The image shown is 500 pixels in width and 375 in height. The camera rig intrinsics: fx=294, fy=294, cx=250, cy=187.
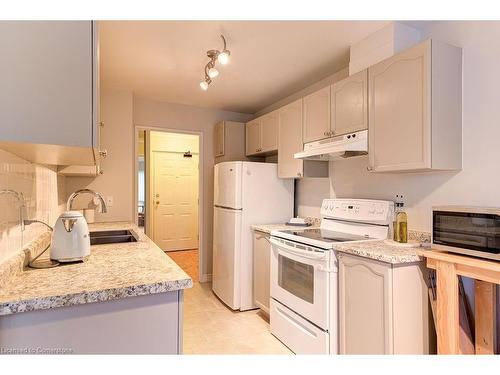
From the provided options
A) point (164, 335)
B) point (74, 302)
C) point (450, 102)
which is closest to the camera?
point (74, 302)

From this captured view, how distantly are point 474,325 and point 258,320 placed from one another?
1.71 metres

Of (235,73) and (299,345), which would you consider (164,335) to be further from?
(235,73)

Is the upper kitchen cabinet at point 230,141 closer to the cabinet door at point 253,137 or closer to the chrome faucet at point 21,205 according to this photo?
the cabinet door at point 253,137

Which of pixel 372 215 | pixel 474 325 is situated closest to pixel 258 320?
pixel 372 215

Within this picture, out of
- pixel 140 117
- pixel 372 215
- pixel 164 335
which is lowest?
pixel 164 335

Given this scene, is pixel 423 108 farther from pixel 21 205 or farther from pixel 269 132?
pixel 21 205

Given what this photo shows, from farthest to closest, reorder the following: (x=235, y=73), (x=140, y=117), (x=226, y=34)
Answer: (x=140, y=117) < (x=235, y=73) < (x=226, y=34)

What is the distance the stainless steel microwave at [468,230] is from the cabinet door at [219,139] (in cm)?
258

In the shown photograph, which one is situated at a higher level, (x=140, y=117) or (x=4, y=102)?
(x=140, y=117)

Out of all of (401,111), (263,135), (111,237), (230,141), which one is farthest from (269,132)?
(111,237)

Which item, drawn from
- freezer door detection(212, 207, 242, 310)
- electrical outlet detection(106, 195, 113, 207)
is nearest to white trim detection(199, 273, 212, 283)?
freezer door detection(212, 207, 242, 310)

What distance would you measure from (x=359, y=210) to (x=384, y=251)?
2.26 feet

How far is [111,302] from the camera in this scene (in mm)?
1011

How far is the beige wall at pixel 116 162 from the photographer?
3189 mm
